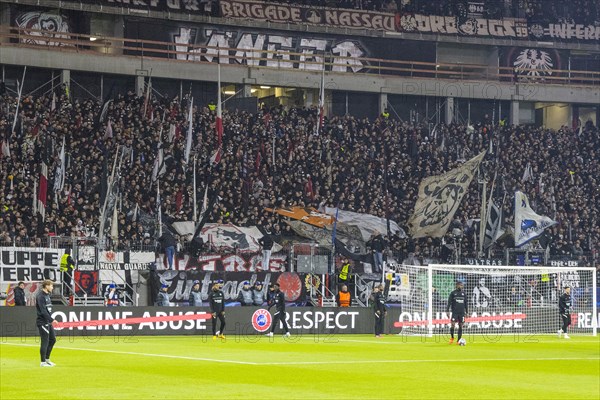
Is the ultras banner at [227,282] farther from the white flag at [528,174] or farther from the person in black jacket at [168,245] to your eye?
the white flag at [528,174]

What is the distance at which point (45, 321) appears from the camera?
2538 centimetres

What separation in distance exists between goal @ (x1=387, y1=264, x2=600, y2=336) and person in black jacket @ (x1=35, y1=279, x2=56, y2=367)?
19.7 meters

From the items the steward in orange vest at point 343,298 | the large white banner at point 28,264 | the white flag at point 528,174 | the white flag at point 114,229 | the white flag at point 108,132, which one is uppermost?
the white flag at point 108,132

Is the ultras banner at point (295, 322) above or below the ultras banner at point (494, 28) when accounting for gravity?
below

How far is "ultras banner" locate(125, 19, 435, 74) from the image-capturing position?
66875 millimetres

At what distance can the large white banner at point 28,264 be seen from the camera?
140 feet

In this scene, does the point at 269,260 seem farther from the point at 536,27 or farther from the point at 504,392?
the point at 536,27

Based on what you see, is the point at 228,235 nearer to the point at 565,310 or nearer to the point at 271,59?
the point at 565,310

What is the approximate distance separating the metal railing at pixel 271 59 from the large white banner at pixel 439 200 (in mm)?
11529

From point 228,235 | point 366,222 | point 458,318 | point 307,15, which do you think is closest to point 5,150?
point 228,235

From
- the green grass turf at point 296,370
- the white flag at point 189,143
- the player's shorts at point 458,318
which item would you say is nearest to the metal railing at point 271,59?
the white flag at point 189,143

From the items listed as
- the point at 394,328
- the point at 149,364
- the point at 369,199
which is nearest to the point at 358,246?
the point at 369,199

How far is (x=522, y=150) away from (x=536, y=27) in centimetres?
1507

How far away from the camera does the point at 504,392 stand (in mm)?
20750
